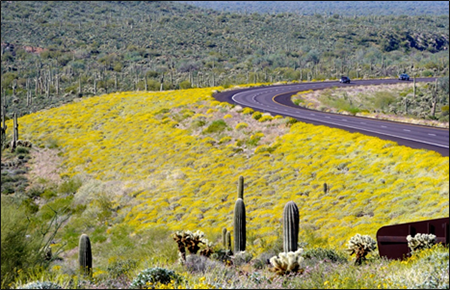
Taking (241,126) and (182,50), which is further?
(182,50)

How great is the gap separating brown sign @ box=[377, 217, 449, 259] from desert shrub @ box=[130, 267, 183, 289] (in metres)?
4.88

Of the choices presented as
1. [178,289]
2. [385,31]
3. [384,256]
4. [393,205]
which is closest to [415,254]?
[384,256]

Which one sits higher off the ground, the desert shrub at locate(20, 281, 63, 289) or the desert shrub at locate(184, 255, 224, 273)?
the desert shrub at locate(20, 281, 63, 289)

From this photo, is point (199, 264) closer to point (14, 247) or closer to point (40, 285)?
point (14, 247)

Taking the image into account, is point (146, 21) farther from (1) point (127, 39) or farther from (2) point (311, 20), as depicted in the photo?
(2) point (311, 20)

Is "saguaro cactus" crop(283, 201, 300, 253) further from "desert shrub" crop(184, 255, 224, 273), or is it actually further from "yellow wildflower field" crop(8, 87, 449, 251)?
"yellow wildflower field" crop(8, 87, 449, 251)

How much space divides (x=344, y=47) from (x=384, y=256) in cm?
13224

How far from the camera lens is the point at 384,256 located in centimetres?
1122

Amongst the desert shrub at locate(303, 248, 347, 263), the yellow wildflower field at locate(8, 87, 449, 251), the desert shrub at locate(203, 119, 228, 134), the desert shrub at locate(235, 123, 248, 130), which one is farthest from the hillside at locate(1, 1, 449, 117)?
the desert shrub at locate(303, 248, 347, 263)

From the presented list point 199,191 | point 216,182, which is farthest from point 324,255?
point 216,182

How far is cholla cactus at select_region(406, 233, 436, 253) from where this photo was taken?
10589 mm

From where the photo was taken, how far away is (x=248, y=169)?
97.1 ft

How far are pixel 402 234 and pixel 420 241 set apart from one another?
0.69m

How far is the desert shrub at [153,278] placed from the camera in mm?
8820
